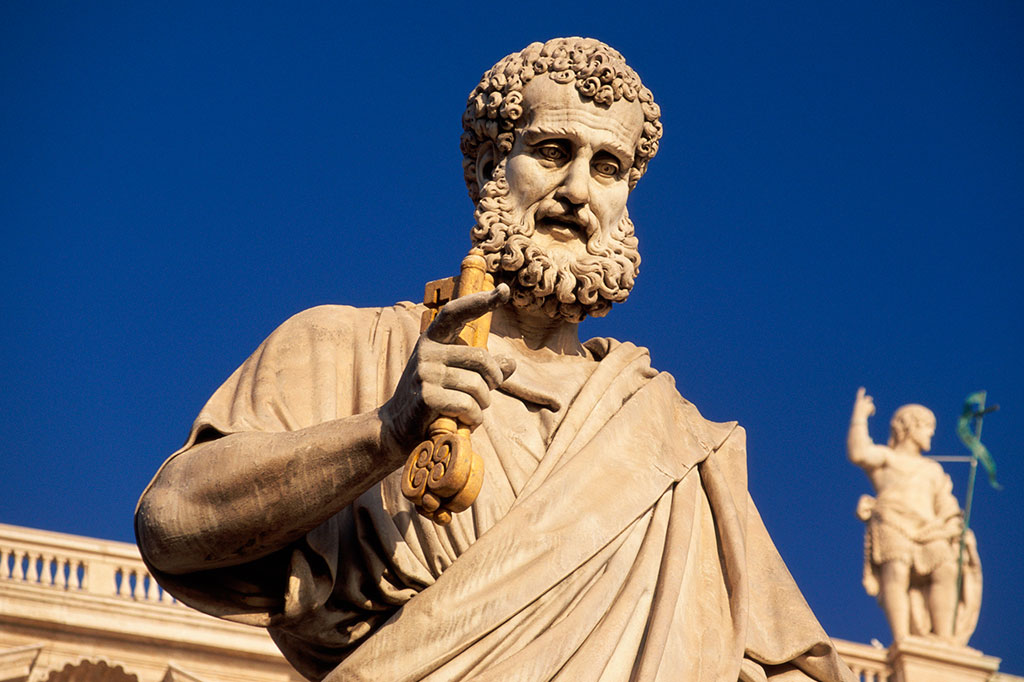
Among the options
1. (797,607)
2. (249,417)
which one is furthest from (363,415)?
(797,607)

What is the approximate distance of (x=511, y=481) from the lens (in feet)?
17.2

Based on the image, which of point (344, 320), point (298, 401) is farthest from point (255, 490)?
point (344, 320)

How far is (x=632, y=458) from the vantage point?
5.36 metres

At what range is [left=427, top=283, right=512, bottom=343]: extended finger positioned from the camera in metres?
4.64

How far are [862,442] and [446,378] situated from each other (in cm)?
2416

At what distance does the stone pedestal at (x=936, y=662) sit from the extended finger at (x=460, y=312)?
21962 mm

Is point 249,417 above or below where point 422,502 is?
above

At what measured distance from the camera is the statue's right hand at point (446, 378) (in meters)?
4.67

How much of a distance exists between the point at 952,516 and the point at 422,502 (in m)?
23.2

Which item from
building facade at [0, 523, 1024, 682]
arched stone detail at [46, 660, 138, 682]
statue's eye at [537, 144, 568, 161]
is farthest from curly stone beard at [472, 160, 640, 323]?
arched stone detail at [46, 660, 138, 682]

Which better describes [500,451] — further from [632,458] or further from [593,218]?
[593,218]

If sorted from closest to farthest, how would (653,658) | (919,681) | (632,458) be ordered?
1. (653,658)
2. (632,458)
3. (919,681)

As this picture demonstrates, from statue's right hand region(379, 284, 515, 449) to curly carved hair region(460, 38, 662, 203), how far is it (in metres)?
1.11

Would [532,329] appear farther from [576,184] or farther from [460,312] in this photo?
[460,312]
